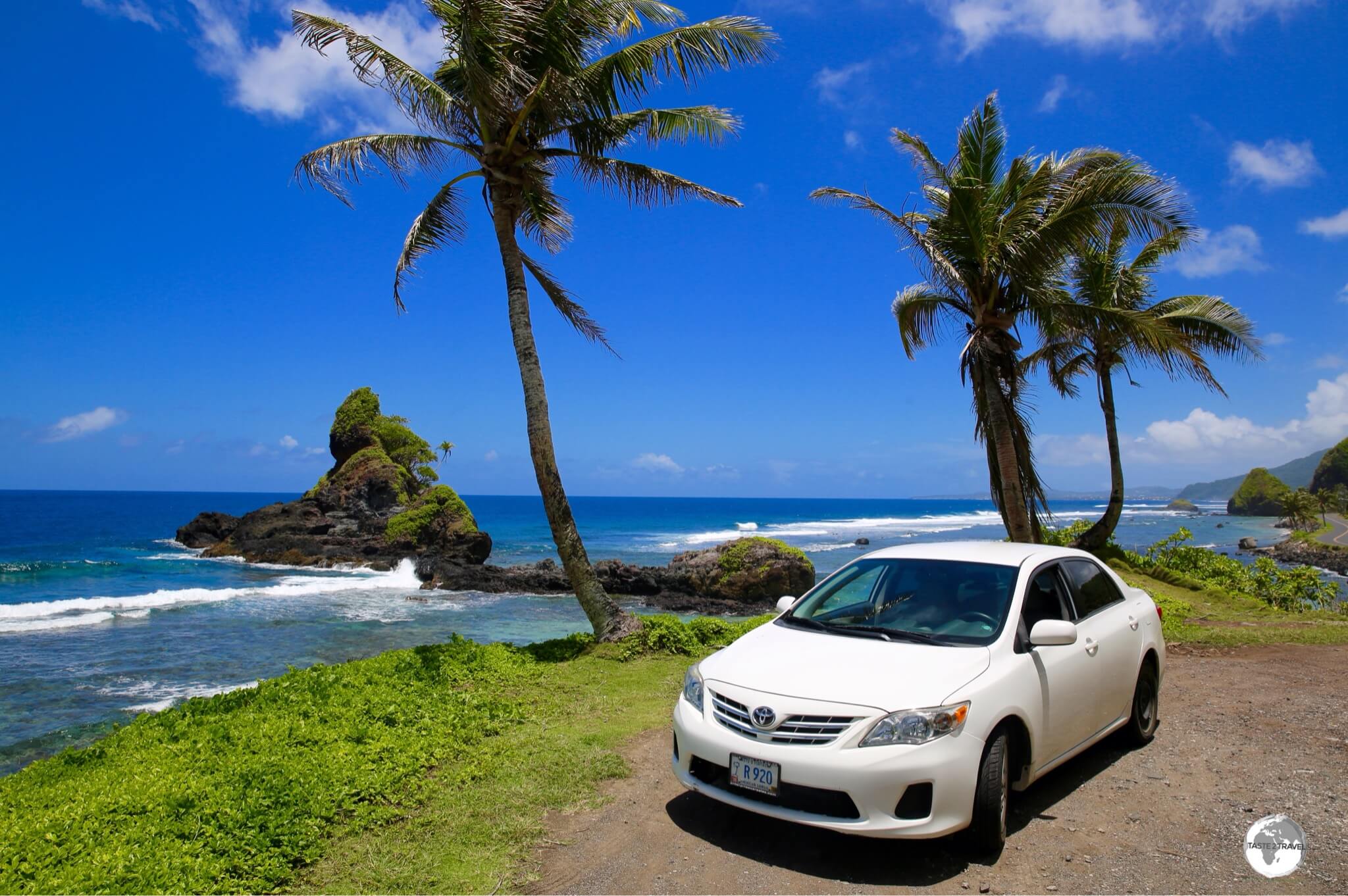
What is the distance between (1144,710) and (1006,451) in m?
9.00

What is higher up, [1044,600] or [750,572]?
[1044,600]

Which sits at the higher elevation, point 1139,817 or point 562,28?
point 562,28

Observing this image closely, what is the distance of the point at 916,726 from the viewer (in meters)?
3.91

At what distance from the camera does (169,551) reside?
47094 mm

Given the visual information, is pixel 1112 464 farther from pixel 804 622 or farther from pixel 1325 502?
pixel 1325 502

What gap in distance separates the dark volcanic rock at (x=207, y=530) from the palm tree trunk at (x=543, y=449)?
45386 mm

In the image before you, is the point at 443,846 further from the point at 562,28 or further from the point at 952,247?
the point at 952,247

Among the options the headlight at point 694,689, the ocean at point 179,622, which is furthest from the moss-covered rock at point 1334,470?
the headlight at point 694,689

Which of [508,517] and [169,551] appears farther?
[508,517]

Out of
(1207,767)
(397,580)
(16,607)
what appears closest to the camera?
(1207,767)

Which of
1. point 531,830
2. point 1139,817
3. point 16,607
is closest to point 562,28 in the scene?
point 531,830

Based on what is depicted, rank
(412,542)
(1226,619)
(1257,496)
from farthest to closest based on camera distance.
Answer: (1257,496), (412,542), (1226,619)

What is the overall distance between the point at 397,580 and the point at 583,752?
2890cm

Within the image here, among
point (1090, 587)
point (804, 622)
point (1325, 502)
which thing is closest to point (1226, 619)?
point (1090, 587)
